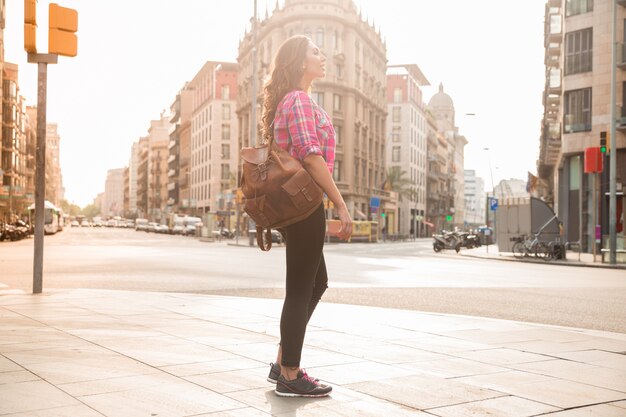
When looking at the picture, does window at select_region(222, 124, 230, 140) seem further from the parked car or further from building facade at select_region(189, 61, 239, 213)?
the parked car

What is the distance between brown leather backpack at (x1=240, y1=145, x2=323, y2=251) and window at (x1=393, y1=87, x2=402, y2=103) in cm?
9695

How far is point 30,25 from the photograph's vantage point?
30.5 ft

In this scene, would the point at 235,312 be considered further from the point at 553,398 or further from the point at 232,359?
the point at 553,398

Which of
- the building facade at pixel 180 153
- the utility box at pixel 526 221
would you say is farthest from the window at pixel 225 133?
the utility box at pixel 526 221

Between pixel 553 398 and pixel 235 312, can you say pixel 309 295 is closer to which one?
pixel 553 398

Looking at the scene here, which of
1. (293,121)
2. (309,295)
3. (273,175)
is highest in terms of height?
(293,121)

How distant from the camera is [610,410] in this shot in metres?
3.73

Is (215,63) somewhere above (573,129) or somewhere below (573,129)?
above

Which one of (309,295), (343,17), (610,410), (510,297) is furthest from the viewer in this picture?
(343,17)

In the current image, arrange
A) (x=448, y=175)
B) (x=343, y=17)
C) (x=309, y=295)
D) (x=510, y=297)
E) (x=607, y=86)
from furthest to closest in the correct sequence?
(x=448, y=175) < (x=343, y=17) < (x=607, y=86) < (x=510, y=297) < (x=309, y=295)

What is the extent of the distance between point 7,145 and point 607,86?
69858 millimetres

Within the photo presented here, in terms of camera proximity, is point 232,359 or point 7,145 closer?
point 232,359

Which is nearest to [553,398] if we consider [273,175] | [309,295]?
[309,295]

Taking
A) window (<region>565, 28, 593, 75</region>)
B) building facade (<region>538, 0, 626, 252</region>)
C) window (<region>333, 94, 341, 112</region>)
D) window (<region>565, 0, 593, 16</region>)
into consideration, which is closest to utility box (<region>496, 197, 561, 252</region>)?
building facade (<region>538, 0, 626, 252</region>)
